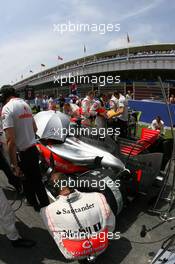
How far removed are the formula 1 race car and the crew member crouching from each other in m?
0.46

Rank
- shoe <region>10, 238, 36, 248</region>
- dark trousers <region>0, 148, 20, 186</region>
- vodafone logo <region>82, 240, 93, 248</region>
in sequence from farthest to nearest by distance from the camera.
Result: dark trousers <region>0, 148, 20, 186</region> < shoe <region>10, 238, 36, 248</region> < vodafone logo <region>82, 240, 93, 248</region>

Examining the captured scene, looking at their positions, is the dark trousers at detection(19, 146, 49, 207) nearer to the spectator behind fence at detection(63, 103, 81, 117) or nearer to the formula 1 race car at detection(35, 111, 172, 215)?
the formula 1 race car at detection(35, 111, 172, 215)

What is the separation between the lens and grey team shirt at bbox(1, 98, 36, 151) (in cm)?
373

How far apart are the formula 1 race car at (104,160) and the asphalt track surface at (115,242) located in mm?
297

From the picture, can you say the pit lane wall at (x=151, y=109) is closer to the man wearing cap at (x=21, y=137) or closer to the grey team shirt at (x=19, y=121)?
the man wearing cap at (x=21, y=137)

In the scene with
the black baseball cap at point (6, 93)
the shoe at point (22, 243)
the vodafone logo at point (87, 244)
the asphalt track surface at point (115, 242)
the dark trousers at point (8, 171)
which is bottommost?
the asphalt track surface at point (115, 242)

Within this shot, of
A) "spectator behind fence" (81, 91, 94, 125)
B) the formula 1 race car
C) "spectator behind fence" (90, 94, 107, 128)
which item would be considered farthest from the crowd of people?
"spectator behind fence" (81, 91, 94, 125)

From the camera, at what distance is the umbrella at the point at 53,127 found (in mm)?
5062

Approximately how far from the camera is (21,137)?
3.96 meters

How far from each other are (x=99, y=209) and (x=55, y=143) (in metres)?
1.93

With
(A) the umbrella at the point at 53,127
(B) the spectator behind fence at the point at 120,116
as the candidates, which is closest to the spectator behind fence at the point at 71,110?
(B) the spectator behind fence at the point at 120,116

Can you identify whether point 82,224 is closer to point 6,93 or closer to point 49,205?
point 49,205

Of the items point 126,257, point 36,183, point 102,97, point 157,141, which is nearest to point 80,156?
point 36,183

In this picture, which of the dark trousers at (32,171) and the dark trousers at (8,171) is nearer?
the dark trousers at (32,171)
